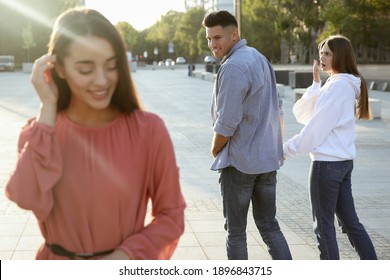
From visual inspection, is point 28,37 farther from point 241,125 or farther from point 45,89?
point 45,89

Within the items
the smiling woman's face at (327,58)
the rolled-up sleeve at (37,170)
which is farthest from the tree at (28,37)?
the rolled-up sleeve at (37,170)

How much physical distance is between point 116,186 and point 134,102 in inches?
9.8

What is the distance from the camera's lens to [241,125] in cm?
363

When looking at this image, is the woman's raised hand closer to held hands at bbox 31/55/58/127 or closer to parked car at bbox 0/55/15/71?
held hands at bbox 31/55/58/127

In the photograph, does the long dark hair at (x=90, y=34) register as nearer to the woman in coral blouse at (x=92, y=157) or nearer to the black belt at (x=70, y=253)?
the woman in coral blouse at (x=92, y=157)

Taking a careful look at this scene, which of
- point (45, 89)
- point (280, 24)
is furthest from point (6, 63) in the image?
point (45, 89)

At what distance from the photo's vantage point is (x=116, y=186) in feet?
Answer: 5.75

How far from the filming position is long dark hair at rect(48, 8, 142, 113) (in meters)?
1.75

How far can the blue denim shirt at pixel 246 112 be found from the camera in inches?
139

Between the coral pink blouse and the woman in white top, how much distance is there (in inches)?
86.0

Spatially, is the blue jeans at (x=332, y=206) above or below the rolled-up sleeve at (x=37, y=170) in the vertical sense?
below

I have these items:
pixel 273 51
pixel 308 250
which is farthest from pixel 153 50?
pixel 308 250
